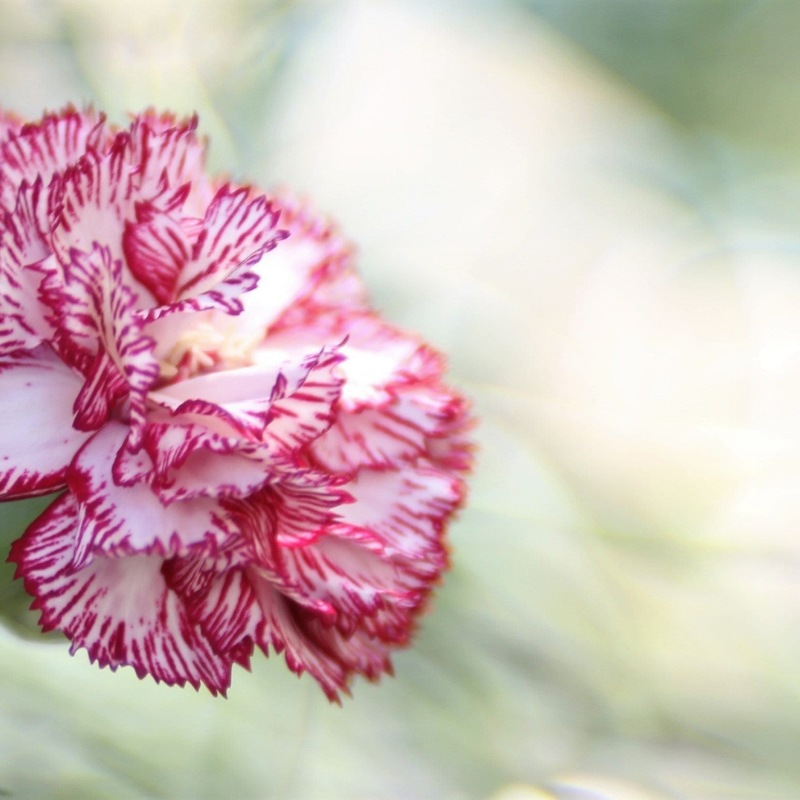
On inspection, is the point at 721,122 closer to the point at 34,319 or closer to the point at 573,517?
the point at 573,517

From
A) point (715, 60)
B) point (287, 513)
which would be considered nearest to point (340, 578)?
point (287, 513)

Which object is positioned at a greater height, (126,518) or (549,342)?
(549,342)

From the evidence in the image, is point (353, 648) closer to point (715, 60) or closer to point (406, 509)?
point (406, 509)

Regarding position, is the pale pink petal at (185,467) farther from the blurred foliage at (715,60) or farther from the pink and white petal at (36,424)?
the blurred foliage at (715,60)

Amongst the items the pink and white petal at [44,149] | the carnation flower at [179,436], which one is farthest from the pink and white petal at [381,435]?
the pink and white petal at [44,149]

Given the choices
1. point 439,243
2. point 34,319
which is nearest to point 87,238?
point 34,319

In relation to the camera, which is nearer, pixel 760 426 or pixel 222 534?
pixel 222 534

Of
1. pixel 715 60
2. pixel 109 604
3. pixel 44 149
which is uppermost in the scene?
pixel 715 60
